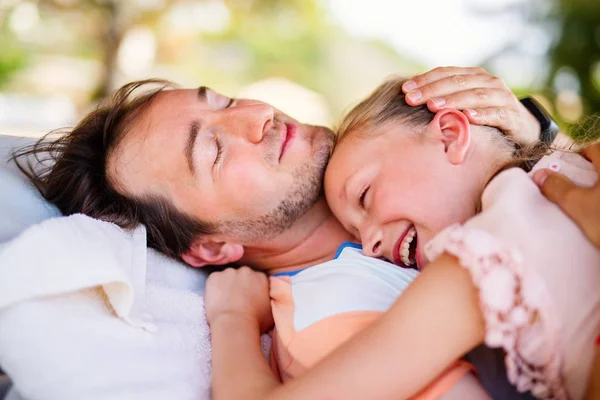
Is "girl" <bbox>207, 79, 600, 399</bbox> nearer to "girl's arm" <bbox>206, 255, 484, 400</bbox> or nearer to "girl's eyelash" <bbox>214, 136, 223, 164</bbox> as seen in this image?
"girl's arm" <bbox>206, 255, 484, 400</bbox>

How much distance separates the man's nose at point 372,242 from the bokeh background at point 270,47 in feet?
14.1

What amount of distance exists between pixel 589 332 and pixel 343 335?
453 mm

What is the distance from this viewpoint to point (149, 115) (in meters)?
1.77

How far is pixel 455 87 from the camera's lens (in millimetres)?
1566

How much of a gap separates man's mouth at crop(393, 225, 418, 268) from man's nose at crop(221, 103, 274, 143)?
1.73 ft

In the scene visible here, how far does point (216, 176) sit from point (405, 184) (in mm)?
563

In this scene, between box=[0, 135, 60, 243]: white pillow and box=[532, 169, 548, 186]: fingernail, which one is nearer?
box=[532, 169, 548, 186]: fingernail

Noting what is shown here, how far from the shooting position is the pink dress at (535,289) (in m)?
0.92

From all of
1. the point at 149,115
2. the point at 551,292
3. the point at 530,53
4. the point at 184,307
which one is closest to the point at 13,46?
the point at 530,53

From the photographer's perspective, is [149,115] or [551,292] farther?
[149,115]

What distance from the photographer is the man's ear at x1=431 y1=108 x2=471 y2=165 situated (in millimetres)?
1348

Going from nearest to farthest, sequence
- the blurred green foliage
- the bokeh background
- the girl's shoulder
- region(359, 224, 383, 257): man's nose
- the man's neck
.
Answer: the girl's shoulder < region(359, 224, 383, 257): man's nose < the man's neck < the blurred green foliage < the bokeh background

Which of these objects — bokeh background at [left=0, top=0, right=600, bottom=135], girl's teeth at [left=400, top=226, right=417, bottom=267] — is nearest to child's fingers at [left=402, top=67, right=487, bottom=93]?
girl's teeth at [left=400, top=226, right=417, bottom=267]

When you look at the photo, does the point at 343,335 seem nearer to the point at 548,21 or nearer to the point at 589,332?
the point at 589,332
